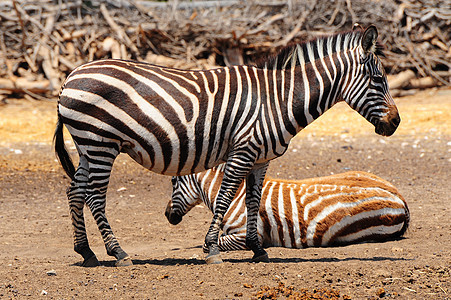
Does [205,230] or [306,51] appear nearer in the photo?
[306,51]

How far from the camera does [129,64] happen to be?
6.20 meters

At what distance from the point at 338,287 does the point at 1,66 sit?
46.1 ft

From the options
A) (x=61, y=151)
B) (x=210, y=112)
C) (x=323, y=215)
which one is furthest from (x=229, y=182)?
(x=61, y=151)

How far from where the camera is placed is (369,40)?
6.30 metres

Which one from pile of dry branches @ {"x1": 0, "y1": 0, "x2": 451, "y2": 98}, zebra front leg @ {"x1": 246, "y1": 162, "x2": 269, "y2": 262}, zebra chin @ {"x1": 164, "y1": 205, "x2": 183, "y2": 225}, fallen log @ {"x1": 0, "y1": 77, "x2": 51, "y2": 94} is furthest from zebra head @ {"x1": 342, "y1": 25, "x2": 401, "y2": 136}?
fallen log @ {"x1": 0, "y1": 77, "x2": 51, "y2": 94}

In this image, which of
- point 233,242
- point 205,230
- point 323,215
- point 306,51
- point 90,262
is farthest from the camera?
point 205,230

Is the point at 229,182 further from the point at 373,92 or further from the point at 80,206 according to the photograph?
the point at 373,92

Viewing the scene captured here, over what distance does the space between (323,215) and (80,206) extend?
2.86 metres

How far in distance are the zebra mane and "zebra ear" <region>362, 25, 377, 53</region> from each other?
8.2 inches

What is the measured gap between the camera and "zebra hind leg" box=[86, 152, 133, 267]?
5938mm

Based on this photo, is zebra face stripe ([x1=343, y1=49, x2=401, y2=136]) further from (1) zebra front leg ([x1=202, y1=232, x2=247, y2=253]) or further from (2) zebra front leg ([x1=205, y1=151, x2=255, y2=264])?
(1) zebra front leg ([x1=202, y1=232, x2=247, y2=253])

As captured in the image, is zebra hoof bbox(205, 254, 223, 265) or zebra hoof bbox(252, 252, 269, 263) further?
zebra hoof bbox(252, 252, 269, 263)

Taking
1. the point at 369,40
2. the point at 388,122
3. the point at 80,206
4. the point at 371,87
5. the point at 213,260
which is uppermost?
the point at 369,40

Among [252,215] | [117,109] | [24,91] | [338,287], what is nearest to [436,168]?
[252,215]
